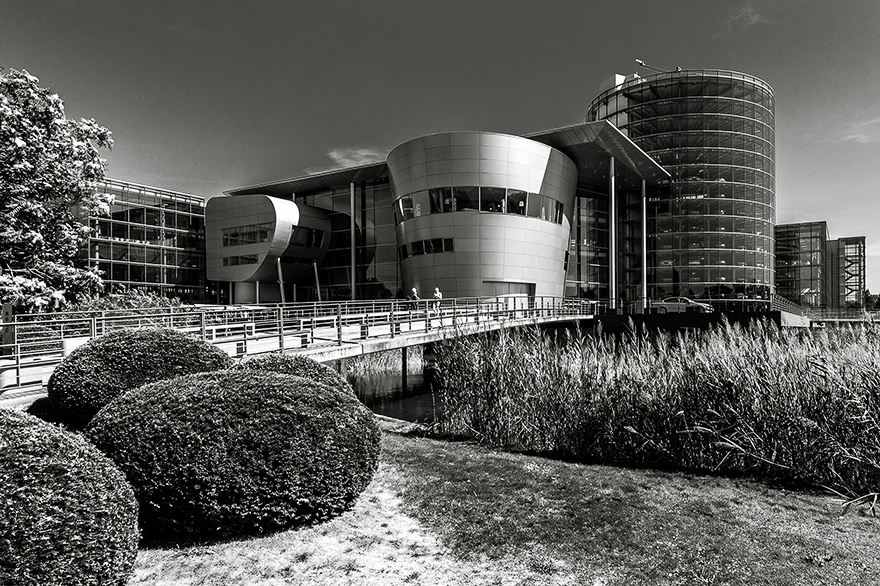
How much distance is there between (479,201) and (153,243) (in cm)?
3261

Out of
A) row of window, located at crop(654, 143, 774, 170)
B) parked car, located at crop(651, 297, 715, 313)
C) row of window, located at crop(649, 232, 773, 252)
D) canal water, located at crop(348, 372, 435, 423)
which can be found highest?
row of window, located at crop(654, 143, 774, 170)

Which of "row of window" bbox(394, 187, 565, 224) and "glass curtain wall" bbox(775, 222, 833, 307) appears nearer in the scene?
"row of window" bbox(394, 187, 565, 224)

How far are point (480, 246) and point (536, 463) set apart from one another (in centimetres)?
3080

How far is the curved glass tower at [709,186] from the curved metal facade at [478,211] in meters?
19.5

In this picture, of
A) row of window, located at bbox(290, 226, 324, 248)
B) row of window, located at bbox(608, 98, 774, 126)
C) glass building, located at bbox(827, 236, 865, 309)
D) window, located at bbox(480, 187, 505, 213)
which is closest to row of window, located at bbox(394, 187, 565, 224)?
window, located at bbox(480, 187, 505, 213)

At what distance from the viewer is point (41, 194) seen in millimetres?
18859

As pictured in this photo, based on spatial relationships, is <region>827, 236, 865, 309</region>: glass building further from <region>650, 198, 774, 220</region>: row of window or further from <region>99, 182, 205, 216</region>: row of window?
<region>99, 182, 205, 216</region>: row of window

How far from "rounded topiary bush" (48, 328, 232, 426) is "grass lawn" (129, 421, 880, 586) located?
167 inches

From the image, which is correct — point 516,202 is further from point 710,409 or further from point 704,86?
point 710,409

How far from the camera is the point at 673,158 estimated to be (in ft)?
180

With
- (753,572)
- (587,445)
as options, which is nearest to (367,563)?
(753,572)

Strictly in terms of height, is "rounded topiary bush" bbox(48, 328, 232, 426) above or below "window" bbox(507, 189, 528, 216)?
below

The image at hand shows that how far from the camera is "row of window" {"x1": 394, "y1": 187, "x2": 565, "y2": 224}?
39000 mm

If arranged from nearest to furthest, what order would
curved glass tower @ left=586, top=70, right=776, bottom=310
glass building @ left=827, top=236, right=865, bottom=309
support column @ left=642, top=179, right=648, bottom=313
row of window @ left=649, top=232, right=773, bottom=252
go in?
1. support column @ left=642, top=179, right=648, bottom=313
2. curved glass tower @ left=586, top=70, right=776, bottom=310
3. row of window @ left=649, top=232, right=773, bottom=252
4. glass building @ left=827, top=236, right=865, bottom=309
